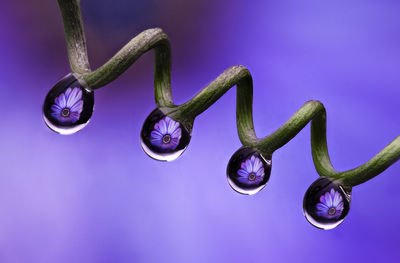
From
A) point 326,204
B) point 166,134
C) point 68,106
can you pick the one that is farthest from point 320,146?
point 68,106

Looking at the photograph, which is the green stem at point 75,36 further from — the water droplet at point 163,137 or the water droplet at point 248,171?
the water droplet at point 248,171

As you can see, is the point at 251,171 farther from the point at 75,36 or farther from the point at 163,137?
the point at 75,36

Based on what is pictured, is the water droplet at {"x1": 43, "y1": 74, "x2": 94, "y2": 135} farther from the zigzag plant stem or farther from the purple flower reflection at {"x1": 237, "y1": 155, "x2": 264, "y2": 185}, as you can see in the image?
the purple flower reflection at {"x1": 237, "y1": 155, "x2": 264, "y2": 185}

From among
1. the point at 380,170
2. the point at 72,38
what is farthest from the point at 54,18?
the point at 380,170

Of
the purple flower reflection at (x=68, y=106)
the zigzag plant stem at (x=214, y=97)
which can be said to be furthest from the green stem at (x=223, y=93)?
the purple flower reflection at (x=68, y=106)

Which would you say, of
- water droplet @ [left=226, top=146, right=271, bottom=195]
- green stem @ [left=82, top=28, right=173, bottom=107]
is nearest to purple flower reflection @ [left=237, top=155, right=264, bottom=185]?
water droplet @ [left=226, top=146, right=271, bottom=195]

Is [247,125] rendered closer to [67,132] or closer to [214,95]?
[214,95]
